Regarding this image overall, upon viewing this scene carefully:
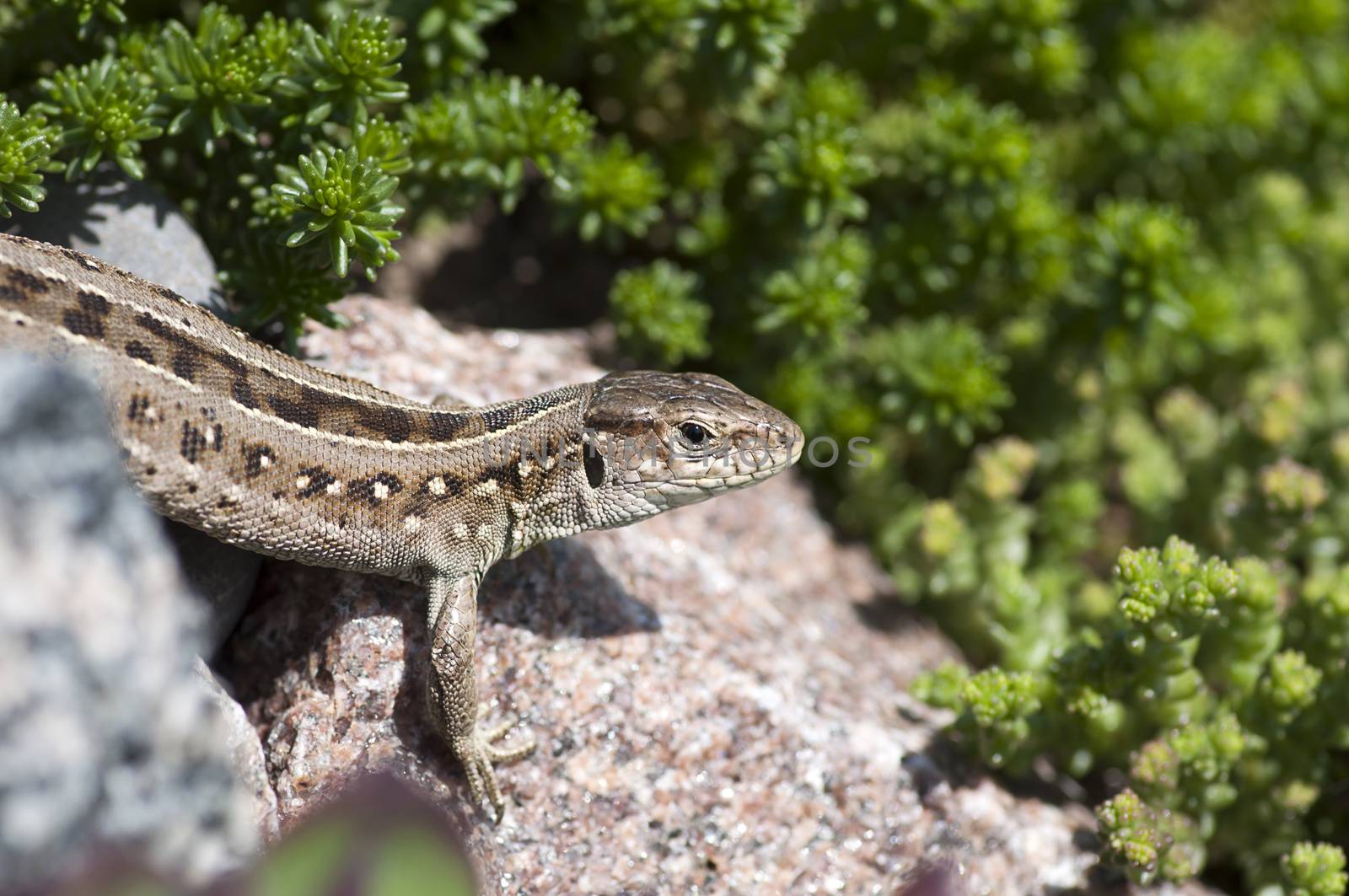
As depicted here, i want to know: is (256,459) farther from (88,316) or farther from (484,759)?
(484,759)

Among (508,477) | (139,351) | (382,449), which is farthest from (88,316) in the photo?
(508,477)

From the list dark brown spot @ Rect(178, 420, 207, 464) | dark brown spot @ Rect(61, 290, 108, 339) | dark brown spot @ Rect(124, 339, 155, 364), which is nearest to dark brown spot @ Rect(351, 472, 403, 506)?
dark brown spot @ Rect(178, 420, 207, 464)

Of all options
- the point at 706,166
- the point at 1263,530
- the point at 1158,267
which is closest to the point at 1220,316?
the point at 1158,267

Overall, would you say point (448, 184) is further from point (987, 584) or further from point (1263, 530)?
point (1263, 530)

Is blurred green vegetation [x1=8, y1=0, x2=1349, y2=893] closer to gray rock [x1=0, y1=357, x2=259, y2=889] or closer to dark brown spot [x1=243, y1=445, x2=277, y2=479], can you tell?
dark brown spot [x1=243, y1=445, x2=277, y2=479]

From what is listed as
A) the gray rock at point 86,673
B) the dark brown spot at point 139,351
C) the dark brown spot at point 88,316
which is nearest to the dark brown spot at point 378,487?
the dark brown spot at point 139,351

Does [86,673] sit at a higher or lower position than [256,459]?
higher
